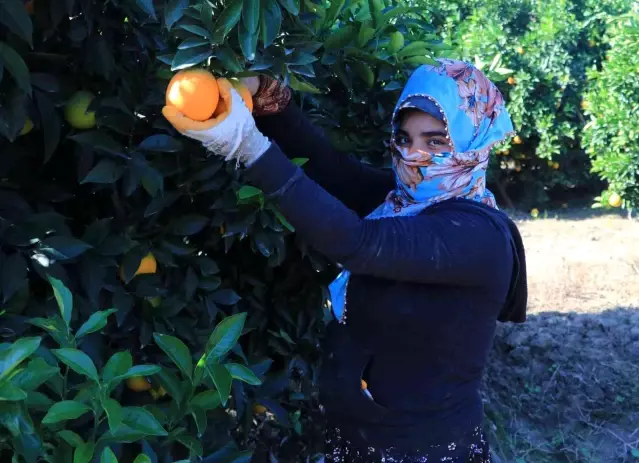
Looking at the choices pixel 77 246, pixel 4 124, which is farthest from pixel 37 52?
pixel 77 246

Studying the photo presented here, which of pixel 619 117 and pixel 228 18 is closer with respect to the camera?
pixel 228 18

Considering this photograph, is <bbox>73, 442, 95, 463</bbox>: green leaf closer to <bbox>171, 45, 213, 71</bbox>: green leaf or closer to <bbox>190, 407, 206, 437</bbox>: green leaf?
<bbox>190, 407, 206, 437</bbox>: green leaf

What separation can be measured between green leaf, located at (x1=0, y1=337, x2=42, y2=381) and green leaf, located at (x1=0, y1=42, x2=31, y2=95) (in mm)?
337

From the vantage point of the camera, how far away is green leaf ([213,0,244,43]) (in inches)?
44.5

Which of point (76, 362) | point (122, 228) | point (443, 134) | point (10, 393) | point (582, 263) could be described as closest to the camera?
point (10, 393)

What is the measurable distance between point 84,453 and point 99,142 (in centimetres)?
54

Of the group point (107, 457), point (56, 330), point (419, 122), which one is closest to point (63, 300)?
point (56, 330)

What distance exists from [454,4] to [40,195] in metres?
6.93

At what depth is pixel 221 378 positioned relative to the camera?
1062 millimetres

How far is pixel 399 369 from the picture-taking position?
1.77 m

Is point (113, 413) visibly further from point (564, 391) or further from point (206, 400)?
point (564, 391)

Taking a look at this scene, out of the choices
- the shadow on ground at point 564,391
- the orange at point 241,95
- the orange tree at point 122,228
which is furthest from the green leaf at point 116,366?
the shadow on ground at point 564,391

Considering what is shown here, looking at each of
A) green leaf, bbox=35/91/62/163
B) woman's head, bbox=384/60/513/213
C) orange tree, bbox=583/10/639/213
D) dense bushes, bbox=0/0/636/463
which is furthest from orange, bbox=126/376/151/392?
orange tree, bbox=583/10/639/213

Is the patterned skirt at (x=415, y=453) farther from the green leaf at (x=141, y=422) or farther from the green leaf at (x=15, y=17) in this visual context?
the green leaf at (x=15, y=17)
